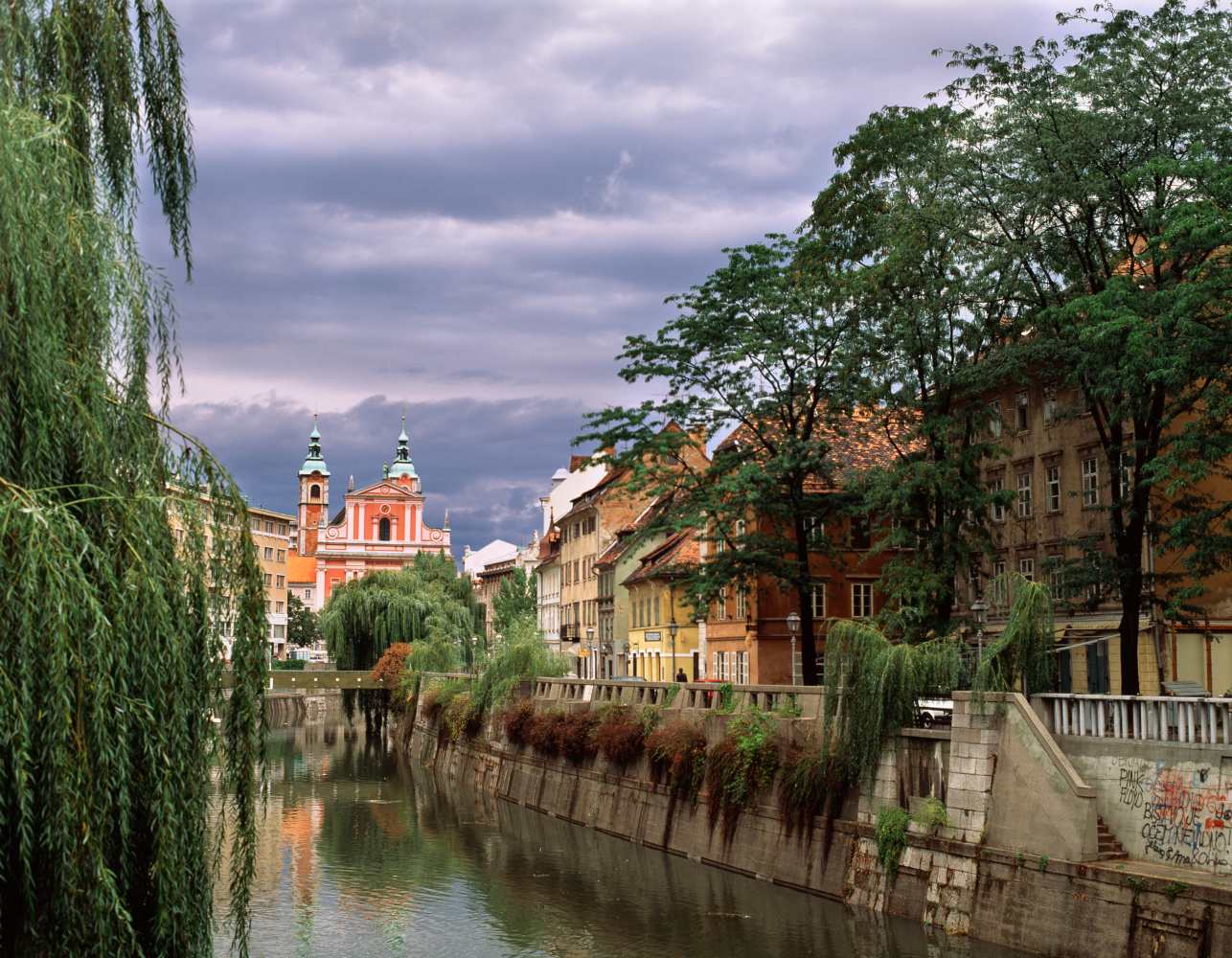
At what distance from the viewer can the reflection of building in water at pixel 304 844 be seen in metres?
30.1

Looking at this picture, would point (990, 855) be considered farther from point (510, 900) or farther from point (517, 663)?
point (517, 663)

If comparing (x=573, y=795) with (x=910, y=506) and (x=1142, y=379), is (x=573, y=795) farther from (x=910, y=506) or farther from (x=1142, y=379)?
(x=1142, y=379)

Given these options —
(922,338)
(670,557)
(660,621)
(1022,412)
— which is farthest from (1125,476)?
(660,621)

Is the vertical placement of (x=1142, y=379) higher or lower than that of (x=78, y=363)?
higher

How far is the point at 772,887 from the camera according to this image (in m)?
27.9

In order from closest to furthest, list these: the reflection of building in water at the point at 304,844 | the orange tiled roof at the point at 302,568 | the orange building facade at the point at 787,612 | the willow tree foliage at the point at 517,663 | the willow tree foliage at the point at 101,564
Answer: the willow tree foliage at the point at 101,564
the reflection of building in water at the point at 304,844
the willow tree foliage at the point at 517,663
the orange building facade at the point at 787,612
the orange tiled roof at the point at 302,568

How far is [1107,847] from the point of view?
20797 millimetres

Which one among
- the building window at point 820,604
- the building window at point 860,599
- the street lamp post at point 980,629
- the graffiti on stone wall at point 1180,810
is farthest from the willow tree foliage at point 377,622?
the graffiti on stone wall at point 1180,810

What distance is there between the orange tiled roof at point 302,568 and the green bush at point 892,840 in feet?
494

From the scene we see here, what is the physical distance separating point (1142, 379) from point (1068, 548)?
14.7 metres

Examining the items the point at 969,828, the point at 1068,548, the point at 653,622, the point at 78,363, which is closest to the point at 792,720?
the point at 969,828

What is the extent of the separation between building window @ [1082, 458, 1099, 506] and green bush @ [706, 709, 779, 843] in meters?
14.4

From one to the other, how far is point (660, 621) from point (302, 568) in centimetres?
11412

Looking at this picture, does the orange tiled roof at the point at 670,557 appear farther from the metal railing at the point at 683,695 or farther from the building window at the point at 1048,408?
the building window at the point at 1048,408
